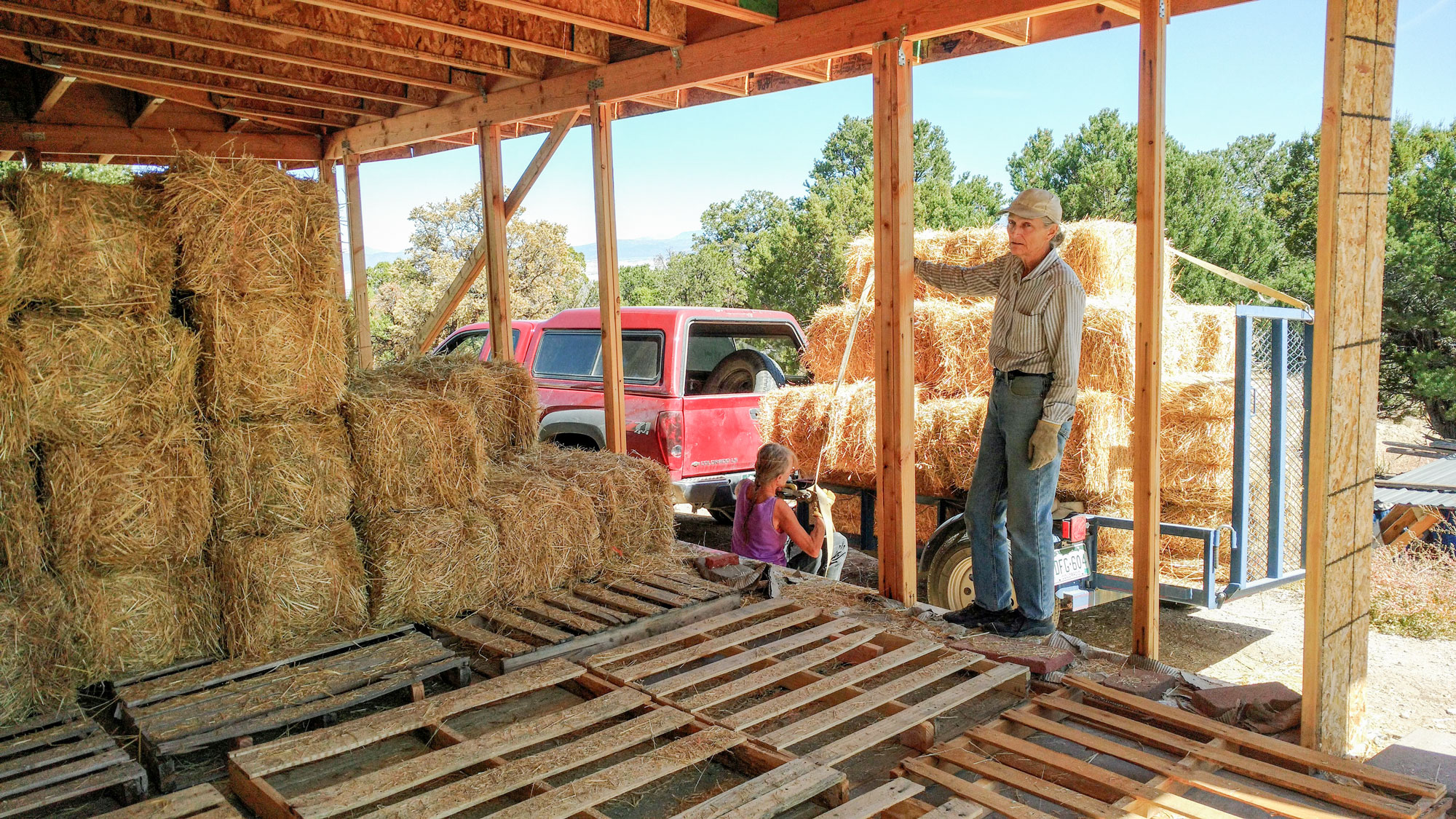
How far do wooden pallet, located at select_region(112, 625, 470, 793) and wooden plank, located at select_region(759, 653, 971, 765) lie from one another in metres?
1.42

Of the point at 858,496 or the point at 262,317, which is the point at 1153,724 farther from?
the point at 262,317

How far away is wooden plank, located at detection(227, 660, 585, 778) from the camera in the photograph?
292 centimetres

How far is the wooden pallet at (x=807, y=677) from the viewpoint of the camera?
3186mm

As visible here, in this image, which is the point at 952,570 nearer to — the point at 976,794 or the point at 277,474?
the point at 976,794

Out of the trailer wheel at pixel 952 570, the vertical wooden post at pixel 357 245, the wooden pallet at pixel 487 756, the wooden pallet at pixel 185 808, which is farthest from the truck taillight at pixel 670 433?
the wooden pallet at pixel 185 808

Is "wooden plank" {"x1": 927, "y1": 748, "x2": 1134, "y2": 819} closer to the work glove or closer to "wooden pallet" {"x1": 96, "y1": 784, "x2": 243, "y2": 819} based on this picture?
the work glove

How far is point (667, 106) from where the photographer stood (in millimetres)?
6418

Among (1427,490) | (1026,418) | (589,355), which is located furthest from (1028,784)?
(1427,490)

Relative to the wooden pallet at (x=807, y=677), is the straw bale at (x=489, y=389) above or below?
above

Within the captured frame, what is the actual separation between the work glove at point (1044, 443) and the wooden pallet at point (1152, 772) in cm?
100

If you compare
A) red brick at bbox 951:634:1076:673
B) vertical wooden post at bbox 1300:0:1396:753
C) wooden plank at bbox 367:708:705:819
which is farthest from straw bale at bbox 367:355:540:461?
vertical wooden post at bbox 1300:0:1396:753

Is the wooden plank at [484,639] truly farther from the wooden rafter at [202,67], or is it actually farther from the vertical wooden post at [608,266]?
the wooden rafter at [202,67]

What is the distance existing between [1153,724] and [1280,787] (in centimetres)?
53

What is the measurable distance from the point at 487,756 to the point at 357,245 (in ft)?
21.5
